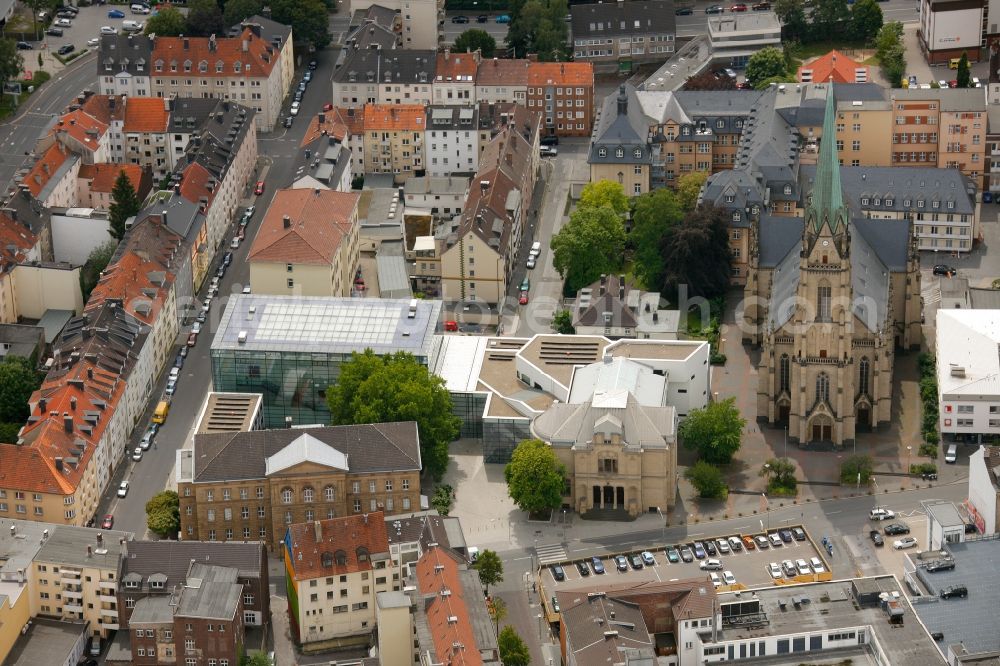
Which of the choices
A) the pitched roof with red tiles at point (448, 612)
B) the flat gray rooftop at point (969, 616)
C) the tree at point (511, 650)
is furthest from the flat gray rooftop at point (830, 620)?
the pitched roof with red tiles at point (448, 612)

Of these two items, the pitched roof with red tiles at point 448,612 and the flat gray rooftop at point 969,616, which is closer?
the pitched roof with red tiles at point 448,612

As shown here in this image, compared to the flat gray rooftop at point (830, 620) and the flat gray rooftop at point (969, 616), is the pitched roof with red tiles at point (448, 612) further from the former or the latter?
the flat gray rooftop at point (969, 616)

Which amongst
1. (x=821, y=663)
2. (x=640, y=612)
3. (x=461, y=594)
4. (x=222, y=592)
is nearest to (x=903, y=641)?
(x=821, y=663)

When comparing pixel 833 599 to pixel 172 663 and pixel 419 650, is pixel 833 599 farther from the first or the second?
pixel 172 663

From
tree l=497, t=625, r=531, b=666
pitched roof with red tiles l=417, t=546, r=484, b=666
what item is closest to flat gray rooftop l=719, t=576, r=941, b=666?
tree l=497, t=625, r=531, b=666
